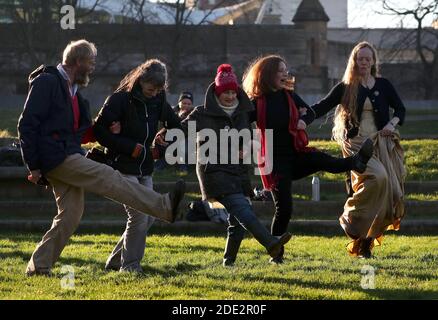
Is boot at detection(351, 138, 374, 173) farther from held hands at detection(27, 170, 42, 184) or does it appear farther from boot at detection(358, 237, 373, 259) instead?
held hands at detection(27, 170, 42, 184)

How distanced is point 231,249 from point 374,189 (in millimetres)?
1599

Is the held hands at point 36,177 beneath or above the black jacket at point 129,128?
beneath

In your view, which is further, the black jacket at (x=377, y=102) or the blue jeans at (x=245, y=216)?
the black jacket at (x=377, y=102)

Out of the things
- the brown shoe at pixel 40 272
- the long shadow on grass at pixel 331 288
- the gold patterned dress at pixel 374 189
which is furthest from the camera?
the gold patterned dress at pixel 374 189

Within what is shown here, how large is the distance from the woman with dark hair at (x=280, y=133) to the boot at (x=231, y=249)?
374mm

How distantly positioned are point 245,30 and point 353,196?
4550 cm

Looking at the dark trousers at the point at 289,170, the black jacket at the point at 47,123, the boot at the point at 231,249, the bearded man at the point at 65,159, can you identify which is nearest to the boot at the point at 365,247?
the dark trousers at the point at 289,170

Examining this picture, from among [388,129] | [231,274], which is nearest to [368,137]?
[388,129]

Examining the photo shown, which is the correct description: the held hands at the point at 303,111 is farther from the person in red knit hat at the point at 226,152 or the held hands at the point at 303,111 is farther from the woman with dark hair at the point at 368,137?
the person in red knit hat at the point at 226,152

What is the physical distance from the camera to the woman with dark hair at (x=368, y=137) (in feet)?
34.8

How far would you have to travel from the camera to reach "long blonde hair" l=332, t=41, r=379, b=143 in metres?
10.7

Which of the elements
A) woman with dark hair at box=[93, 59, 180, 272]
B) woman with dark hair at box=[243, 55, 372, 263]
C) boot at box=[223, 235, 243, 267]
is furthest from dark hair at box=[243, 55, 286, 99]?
boot at box=[223, 235, 243, 267]

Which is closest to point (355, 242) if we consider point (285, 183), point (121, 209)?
point (285, 183)

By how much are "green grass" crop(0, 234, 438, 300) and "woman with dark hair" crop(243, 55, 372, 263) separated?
740 millimetres
